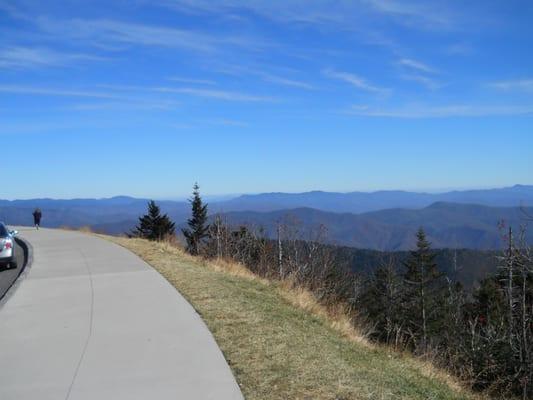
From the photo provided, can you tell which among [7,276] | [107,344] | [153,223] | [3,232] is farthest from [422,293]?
[107,344]

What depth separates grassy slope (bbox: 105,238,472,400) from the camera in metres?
5.31

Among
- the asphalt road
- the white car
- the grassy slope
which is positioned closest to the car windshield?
the white car

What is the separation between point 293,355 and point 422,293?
127ft

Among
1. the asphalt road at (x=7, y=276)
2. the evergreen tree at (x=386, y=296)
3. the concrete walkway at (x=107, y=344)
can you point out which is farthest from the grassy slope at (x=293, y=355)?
the evergreen tree at (x=386, y=296)

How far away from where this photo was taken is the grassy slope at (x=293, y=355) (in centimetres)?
531

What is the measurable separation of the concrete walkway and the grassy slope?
0.30 meters

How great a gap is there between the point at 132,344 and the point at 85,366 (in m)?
0.90

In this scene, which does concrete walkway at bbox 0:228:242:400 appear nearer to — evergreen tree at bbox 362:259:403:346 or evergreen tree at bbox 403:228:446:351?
evergreen tree at bbox 362:259:403:346

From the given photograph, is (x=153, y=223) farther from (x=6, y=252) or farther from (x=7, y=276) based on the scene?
(x=7, y=276)

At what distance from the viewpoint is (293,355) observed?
20.8ft

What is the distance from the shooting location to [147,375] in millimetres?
5500

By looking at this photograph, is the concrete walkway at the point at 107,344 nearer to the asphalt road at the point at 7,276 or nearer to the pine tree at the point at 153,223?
the asphalt road at the point at 7,276

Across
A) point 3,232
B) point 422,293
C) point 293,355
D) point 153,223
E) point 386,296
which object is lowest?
point 386,296

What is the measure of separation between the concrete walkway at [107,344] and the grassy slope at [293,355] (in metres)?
0.30
